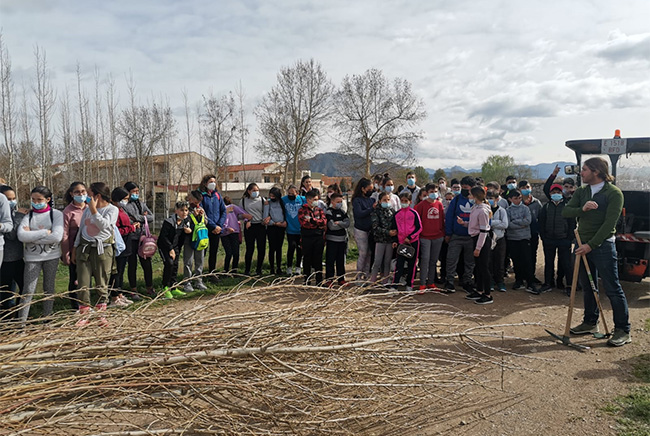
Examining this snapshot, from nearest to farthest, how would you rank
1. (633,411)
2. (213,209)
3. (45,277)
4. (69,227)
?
(633,411) < (45,277) < (69,227) < (213,209)

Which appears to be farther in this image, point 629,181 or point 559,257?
point 629,181

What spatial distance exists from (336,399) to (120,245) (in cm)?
470

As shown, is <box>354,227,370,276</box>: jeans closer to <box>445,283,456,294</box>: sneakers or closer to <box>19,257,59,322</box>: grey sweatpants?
<box>445,283,456,294</box>: sneakers

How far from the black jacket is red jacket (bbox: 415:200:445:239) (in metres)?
1.83

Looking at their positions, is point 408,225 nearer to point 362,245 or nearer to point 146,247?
point 362,245

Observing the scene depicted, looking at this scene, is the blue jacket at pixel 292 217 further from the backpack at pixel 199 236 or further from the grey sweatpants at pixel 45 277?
the grey sweatpants at pixel 45 277

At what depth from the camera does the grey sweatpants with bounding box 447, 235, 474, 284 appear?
712cm

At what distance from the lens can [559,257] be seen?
743cm

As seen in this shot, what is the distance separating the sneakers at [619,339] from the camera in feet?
15.5

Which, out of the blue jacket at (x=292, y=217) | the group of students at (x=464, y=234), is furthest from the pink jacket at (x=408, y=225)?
the blue jacket at (x=292, y=217)


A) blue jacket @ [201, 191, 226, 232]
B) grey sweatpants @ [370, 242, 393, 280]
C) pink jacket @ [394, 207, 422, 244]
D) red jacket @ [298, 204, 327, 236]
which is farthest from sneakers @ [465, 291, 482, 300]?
blue jacket @ [201, 191, 226, 232]

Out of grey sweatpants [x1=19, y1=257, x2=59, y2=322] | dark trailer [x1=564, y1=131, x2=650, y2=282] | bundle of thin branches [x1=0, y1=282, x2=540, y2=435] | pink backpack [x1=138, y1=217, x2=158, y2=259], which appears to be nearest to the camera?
bundle of thin branches [x1=0, y1=282, x2=540, y2=435]

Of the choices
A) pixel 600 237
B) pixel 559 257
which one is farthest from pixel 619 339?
pixel 559 257

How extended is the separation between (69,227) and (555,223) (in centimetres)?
775
